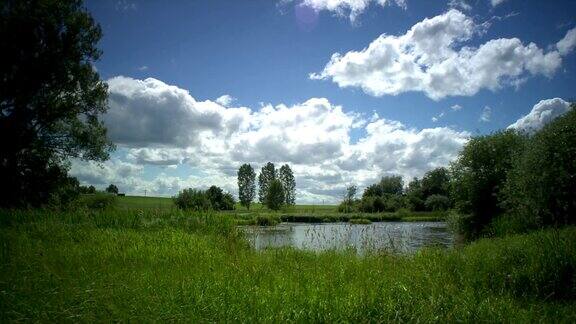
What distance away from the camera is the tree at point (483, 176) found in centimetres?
2125

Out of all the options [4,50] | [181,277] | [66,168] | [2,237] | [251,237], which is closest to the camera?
[181,277]

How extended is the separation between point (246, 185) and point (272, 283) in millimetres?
100851

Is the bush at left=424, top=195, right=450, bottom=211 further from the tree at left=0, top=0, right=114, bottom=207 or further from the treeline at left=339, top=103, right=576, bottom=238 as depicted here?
the tree at left=0, top=0, right=114, bottom=207

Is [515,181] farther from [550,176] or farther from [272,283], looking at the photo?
[272,283]

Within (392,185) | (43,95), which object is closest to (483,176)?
(43,95)

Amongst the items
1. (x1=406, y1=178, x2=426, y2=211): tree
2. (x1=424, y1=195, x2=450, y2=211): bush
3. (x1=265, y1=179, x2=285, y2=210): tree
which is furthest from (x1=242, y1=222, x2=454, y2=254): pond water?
(x1=265, y1=179, x2=285, y2=210): tree

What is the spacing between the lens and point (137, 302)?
561 centimetres

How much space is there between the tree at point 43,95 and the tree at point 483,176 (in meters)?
21.8

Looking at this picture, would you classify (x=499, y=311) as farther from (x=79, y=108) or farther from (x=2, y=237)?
(x=79, y=108)

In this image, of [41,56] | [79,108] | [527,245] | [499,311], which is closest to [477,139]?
[527,245]

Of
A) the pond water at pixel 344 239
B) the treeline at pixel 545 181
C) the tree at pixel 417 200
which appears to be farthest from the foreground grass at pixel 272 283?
the tree at pixel 417 200

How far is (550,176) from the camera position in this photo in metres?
13.2

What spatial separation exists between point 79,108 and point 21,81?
11.0 feet

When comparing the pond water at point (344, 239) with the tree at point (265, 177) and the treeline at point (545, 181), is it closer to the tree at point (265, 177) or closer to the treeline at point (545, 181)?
the treeline at point (545, 181)
